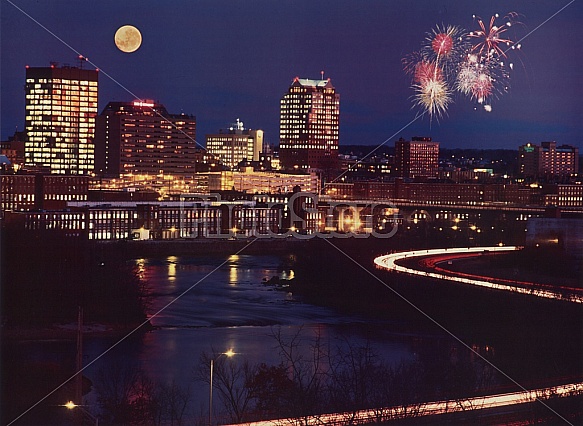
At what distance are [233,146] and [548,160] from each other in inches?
1076

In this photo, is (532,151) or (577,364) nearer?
(577,364)

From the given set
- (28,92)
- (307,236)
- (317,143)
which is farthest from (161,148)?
(307,236)

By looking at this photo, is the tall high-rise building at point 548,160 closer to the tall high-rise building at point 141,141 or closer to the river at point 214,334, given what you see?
the tall high-rise building at point 141,141

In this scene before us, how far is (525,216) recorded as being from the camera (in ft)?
157

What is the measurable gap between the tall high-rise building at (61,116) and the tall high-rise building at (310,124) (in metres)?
16.7

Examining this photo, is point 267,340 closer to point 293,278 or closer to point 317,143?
point 293,278

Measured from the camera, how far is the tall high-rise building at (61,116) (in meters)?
72.1

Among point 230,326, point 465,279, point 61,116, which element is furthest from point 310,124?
point 230,326

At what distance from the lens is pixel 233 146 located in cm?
8806

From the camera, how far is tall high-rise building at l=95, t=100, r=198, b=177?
70250 mm

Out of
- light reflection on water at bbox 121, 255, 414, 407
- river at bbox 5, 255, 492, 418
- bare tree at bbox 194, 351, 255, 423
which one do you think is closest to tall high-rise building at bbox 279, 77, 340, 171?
light reflection on water at bbox 121, 255, 414, 407

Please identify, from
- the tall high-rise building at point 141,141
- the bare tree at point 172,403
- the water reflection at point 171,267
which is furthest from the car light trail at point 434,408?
the tall high-rise building at point 141,141

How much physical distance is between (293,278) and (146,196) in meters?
27.6

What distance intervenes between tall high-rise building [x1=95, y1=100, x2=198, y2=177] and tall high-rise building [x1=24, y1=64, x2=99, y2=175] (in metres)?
1.89
